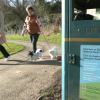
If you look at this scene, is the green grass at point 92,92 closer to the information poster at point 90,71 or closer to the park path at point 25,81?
the information poster at point 90,71

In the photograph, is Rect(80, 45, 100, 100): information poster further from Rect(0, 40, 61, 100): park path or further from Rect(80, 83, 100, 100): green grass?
Rect(0, 40, 61, 100): park path

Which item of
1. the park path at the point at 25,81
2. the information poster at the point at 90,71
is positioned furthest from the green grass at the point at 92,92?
the park path at the point at 25,81

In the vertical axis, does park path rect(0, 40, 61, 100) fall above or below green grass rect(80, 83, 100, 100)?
below

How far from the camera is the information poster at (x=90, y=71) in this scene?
1.94m

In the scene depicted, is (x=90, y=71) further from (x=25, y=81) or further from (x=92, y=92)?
(x=25, y=81)

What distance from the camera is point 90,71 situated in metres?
1.99

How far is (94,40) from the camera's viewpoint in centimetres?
190

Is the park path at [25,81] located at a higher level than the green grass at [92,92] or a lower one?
lower

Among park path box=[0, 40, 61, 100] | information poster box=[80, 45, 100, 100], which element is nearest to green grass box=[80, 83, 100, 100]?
information poster box=[80, 45, 100, 100]

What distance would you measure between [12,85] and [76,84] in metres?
1.91

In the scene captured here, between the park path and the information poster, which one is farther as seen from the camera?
the park path

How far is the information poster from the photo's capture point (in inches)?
76.5

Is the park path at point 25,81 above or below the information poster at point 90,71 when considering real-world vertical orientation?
below

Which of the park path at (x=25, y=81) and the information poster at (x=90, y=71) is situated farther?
the park path at (x=25, y=81)
